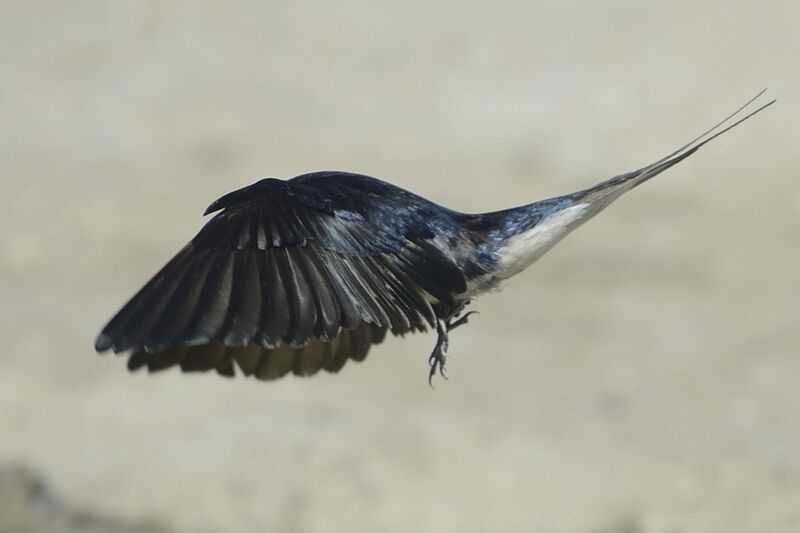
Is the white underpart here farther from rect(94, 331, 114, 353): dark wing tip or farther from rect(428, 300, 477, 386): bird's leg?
rect(94, 331, 114, 353): dark wing tip

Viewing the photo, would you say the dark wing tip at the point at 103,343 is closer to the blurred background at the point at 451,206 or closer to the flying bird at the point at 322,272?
the flying bird at the point at 322,272

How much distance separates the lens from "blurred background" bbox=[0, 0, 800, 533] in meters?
6.84

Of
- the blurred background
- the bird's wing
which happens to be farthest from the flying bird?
the blurred background

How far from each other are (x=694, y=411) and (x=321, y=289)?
4.17 m

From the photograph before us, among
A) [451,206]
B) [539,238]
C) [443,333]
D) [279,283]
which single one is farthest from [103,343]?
[451,206]

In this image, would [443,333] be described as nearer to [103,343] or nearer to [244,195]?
[244,195]

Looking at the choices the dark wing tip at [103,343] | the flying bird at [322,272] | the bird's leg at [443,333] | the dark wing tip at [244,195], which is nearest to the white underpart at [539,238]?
the flying bird at [322,272]

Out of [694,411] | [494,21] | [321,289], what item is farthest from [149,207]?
[321,289]

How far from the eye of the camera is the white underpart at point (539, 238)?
404cm

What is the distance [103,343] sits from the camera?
3268 millimetres

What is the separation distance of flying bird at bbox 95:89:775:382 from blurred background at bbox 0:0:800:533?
9.17 ft

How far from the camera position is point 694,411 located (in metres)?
7.45

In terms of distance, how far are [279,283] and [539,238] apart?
2.55ft

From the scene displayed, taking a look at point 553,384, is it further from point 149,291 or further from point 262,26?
point 149,291
